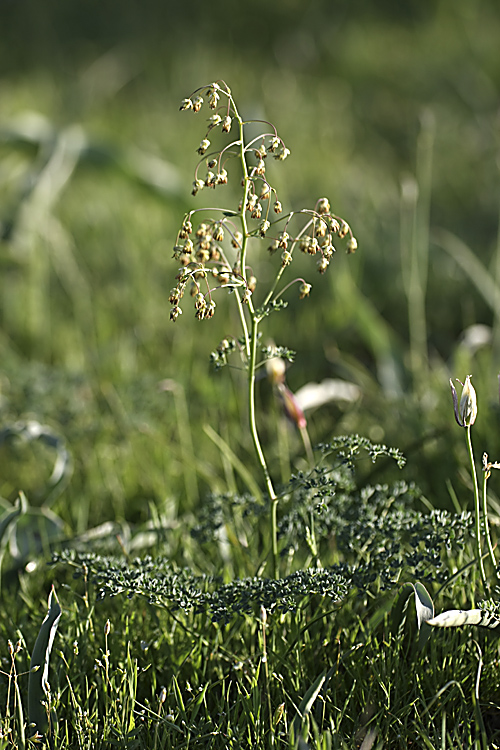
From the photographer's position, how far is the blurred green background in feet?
6.77

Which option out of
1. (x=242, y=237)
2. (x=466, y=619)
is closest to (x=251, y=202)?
(x=242, y=237)

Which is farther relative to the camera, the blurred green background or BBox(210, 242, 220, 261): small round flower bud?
the blurred green background

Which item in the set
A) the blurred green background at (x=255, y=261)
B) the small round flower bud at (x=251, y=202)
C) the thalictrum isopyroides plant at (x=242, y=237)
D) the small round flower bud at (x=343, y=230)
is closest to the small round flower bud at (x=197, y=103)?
the thalictrum isopyroides plant at (x=242, y=237)

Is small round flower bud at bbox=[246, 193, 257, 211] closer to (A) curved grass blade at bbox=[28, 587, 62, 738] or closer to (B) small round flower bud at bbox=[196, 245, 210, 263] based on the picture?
(B) small round flower bud at bbox=[196, 245, 210, 263]

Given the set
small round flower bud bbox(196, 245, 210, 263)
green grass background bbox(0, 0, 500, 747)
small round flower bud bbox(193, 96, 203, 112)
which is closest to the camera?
small round flower bud bbox(193, 96, 203, 112)

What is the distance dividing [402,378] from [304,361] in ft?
1.09

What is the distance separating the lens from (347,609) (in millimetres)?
1362

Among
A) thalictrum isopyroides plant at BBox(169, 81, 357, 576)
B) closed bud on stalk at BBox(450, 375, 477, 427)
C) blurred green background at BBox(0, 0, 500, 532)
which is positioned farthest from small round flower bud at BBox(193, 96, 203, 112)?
blurred green background at BBox(0, 0, 500, 532)

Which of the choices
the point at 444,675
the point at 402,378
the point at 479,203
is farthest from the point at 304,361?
the point at 479,203

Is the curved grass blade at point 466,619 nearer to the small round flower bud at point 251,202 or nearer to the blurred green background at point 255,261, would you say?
the blurred green background at point 255,261

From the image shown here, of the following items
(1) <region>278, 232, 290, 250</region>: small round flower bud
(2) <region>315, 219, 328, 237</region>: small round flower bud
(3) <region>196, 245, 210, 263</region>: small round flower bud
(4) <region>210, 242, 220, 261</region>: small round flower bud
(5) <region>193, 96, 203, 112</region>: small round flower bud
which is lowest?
(1) <region>278, 232, 290, 250</region>: small round flower bud

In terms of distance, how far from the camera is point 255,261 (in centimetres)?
301

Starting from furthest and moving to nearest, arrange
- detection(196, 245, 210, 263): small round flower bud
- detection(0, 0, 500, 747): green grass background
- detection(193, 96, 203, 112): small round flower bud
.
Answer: detection(0, 0, 500, 747): green grass background
detection(196, 245, 210, 263): small round flower bud
detection(193, 96, 203, 112): small round flower bud

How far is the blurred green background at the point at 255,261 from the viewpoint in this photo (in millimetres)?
2062
